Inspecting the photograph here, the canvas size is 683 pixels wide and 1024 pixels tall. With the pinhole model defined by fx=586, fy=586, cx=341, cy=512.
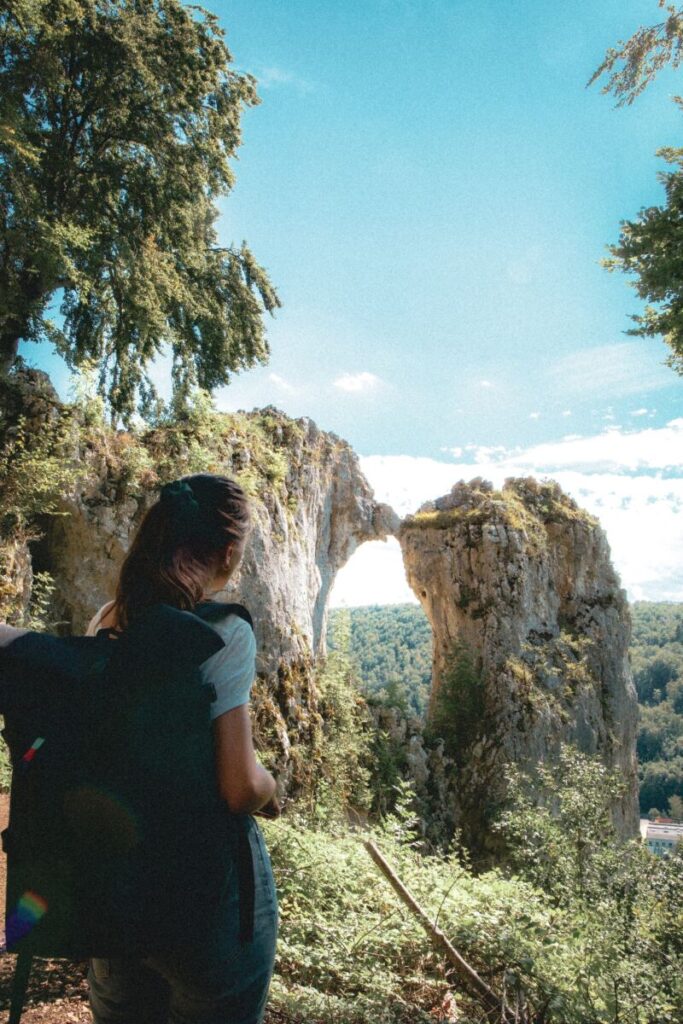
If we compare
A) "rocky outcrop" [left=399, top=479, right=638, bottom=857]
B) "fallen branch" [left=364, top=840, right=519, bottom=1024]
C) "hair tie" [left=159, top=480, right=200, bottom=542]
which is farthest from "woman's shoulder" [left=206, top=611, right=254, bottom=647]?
"rocky outcrop" [left=399, top=479, right=638, bottom=857]

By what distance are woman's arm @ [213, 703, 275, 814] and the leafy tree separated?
9.44 meters

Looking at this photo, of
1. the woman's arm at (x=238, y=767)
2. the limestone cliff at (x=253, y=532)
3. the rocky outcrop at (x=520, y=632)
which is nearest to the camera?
the woman's arm at (x=238, y=767)

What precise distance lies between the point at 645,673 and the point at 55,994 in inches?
3492

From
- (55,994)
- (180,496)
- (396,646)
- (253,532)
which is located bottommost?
(396,646)

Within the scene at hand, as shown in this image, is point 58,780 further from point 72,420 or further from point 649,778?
point 649,778

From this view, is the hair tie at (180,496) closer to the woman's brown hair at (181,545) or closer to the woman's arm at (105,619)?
the woman's brown hair at (181,545)

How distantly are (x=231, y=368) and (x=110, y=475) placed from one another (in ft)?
13.7

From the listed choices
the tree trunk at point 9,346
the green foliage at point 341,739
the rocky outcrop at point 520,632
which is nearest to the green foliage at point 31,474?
the tree trunk at point 9,346

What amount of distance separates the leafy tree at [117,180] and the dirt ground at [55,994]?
8297 millimetres

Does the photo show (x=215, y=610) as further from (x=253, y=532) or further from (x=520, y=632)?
(x=520, y=632)

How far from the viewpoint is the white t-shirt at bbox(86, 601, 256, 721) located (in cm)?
122

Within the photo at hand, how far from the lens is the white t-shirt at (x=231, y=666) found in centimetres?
122

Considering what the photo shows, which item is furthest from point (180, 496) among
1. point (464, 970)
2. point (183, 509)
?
point (464, 970)

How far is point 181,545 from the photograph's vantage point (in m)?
1.39
